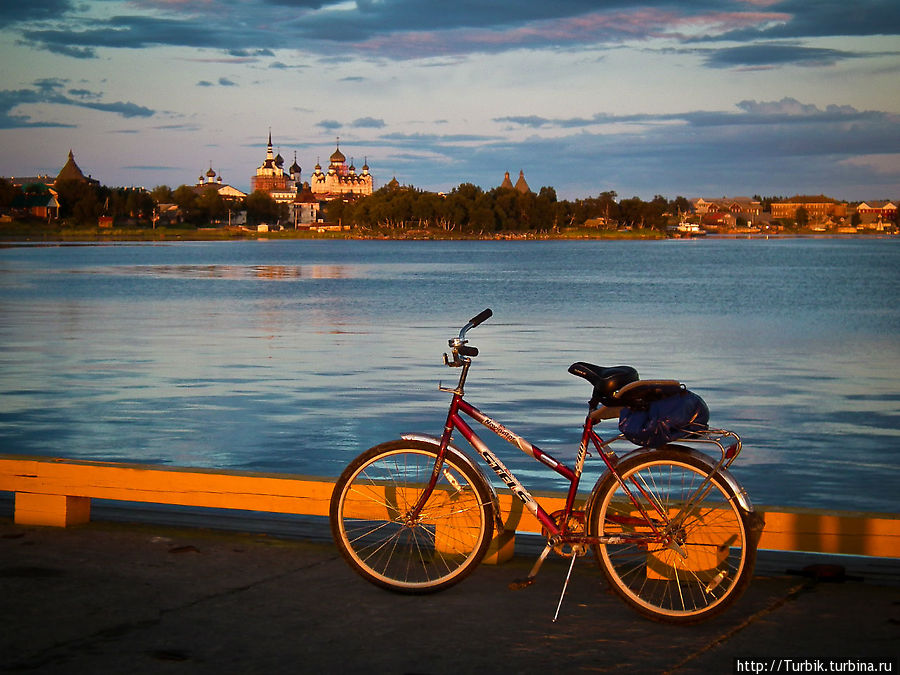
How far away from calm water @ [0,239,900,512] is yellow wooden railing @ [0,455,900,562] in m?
3.63

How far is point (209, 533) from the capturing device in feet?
23.5

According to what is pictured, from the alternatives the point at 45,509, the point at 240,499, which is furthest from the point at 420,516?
the point at 45,509

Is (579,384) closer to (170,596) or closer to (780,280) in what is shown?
(170,596)

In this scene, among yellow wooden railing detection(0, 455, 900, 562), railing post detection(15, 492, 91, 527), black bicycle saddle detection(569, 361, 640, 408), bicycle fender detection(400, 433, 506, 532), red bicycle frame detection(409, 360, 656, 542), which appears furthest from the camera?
railing post detection(15, 492, 91, 527)

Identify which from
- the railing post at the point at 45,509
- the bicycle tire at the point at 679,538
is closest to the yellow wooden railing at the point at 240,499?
the railing post at the point at 45,509

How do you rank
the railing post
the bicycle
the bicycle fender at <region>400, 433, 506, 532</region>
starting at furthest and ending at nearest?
the railing post → the bicycle fender at <region>400, 433, 506, 532</region> → the bicycle

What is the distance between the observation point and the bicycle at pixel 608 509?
17.2 feet

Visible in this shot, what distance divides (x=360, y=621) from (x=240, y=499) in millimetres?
1510

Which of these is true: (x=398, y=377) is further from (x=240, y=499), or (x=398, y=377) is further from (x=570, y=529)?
(x=570, y=529)

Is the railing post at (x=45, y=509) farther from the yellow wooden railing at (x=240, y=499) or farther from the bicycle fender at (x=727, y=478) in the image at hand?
the bicycle fender at (x=727, y=478)

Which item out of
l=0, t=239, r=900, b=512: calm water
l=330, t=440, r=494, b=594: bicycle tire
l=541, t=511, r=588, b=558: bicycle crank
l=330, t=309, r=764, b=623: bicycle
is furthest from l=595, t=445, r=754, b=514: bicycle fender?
l=0, t=239, r=900, b=512: calm water

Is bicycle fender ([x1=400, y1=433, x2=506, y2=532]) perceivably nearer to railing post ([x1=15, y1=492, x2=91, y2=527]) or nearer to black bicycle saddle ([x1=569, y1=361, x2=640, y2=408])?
black bicycle saddle ([x1=569, y1=361, x2=640, y2=408])

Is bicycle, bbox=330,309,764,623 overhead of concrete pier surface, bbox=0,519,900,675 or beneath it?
overhead

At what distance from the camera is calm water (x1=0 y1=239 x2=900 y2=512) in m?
11.8
